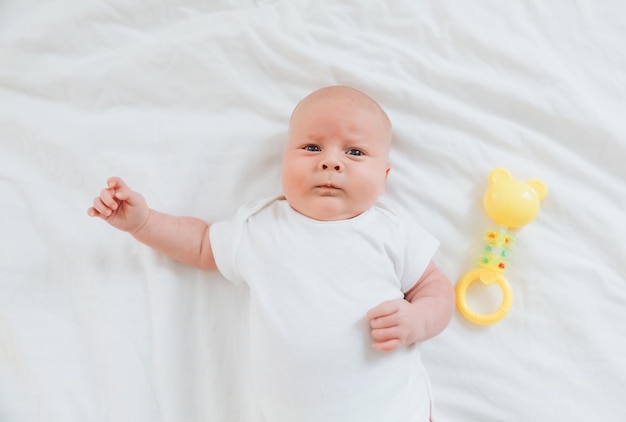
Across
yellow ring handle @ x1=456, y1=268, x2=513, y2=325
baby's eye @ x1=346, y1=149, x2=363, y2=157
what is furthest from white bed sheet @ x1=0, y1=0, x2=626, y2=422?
baby's eye @ x1=346, y1=149, x2=363, y2=157

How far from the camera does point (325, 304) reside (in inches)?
49.0

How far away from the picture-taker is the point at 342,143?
1.30m

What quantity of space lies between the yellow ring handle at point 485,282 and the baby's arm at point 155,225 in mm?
573

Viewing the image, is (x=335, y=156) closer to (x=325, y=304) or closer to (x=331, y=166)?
(x=331, y=166)

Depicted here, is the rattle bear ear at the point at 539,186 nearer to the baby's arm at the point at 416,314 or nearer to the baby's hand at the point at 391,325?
the baby's arm at the point at 416,314

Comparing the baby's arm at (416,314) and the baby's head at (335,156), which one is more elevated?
the baby's head at (335,156)

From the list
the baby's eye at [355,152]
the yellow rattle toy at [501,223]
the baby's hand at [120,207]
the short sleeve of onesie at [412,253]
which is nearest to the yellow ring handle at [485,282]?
the yellow rattle toy at [501,223]

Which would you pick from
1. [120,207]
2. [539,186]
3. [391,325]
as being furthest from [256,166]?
[539,186]

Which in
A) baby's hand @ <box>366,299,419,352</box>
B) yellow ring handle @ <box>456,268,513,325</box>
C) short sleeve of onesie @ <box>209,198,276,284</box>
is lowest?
baby's hand @ <box>366,299,419,352</box>

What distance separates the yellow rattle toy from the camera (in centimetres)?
135

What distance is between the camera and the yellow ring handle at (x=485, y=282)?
1378mm

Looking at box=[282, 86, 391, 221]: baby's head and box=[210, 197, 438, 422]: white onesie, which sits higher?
box=[282, 86, 391, 221]: baby's head

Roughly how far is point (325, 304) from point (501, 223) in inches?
18.0

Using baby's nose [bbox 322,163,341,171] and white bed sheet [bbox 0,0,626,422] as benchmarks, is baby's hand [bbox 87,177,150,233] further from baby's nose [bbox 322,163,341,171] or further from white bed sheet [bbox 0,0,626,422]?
baby's nose [bbox 322,163,341,171]
